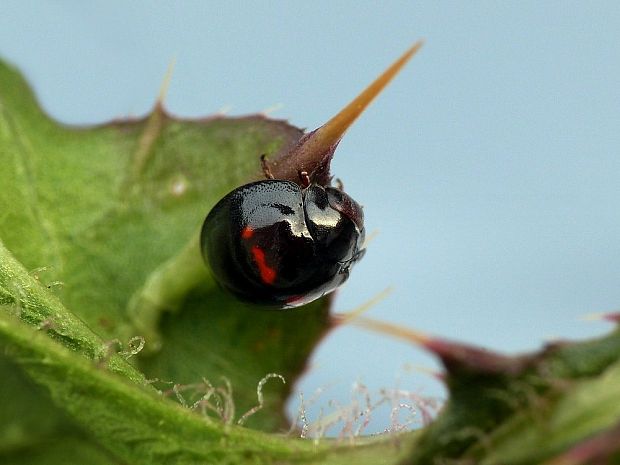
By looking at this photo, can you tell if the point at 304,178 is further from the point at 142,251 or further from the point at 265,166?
the point at 142,251

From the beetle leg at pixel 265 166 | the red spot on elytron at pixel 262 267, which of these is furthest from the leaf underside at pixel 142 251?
the red spot on elytron at pixel 262 267

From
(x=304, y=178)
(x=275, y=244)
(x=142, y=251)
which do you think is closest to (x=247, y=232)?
(x=275, y=244)

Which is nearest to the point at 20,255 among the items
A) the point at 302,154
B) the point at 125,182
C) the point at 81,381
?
the point at 125,182

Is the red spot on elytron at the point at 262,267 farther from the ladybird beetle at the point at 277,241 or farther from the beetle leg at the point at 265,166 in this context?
the beetle leg at the point at 265,166

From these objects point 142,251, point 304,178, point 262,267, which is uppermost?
point 142,251

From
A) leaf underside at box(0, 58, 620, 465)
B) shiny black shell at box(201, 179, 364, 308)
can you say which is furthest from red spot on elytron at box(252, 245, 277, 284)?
leaf underside at box(0, 58, 620, 465)

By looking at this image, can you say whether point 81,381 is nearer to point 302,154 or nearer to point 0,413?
point 0,413

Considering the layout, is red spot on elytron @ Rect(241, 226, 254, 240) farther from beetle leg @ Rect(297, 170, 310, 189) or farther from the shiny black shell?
beetle leg @ Rect(297, 170, 310, 189)
